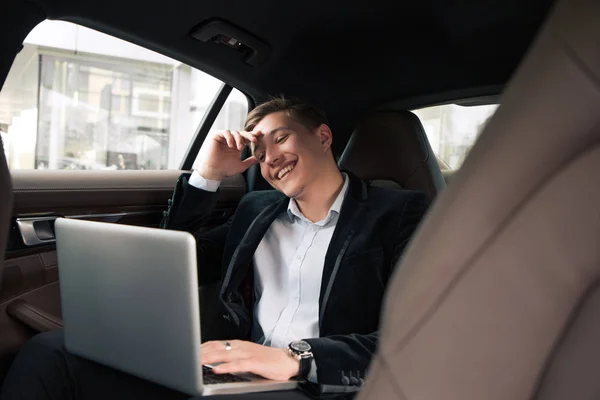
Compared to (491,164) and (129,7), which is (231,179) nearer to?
(129,7)

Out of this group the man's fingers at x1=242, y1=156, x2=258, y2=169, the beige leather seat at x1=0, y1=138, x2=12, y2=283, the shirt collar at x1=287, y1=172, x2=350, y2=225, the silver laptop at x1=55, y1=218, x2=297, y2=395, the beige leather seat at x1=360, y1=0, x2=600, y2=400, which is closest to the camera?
the beige leather seat at x1=360, y1=0, x2=600, y2=400

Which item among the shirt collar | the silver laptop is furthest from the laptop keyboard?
the shirt collar

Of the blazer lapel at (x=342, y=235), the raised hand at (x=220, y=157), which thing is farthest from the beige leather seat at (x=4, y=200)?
the raised hand at (x=220, y=157)

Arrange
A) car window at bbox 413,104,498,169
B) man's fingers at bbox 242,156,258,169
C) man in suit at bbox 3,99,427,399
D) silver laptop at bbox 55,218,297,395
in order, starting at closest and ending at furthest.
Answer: silver laptop at bbox 55,218,297,395 < man in suit at bbox 3,99,427,399 < man's fingers at bbox 242,156,258,169 < car window at bbox 413,104,498,169

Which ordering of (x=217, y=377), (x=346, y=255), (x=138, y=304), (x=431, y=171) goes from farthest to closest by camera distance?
(x=431, y=171) → (x=346, y=255) → (x=217, y=377) → (x=138, y=304)

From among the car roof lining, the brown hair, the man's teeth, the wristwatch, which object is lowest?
the wristwatch

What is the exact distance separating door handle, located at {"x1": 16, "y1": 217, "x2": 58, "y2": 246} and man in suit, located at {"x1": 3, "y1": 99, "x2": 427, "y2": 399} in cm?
33

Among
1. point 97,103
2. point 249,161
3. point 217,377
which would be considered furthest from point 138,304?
point 97,103

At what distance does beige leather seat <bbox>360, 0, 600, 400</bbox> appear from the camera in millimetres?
492

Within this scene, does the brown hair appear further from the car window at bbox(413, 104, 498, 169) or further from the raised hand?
the car window at bbox(413, 104, 498, 169)

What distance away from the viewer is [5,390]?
4.68 feet

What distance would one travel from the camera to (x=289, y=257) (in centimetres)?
176

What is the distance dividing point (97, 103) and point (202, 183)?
2.15 m

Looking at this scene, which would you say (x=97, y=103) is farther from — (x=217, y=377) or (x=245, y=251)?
(x=217, y=377)
